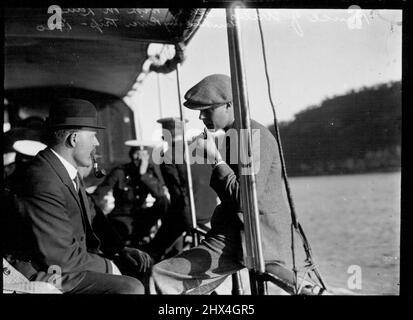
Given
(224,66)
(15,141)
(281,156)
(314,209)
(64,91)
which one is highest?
(64,91)

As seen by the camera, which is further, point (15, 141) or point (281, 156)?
point (15, 141)

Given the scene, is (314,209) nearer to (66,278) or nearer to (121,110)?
(121,110)

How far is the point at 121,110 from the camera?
4246 millimetres

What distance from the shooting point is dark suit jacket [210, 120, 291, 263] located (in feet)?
7.17

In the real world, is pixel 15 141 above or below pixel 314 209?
above

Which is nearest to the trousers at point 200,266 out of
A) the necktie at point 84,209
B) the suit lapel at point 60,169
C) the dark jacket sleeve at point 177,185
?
the necktie at point 84,209

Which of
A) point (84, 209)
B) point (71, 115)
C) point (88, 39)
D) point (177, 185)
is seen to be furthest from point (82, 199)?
point (177, 185)

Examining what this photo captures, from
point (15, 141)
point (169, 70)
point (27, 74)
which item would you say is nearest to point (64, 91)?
point (27, 74)

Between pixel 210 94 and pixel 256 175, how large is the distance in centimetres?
52

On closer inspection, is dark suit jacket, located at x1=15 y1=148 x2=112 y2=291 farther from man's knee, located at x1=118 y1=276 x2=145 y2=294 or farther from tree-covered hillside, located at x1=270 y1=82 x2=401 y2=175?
tree-covered hillside, located at x1=270 y1=82 x2=401 y2=175

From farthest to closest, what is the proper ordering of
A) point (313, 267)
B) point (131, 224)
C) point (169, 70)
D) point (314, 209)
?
point (314, 209), point (131, 224), point (169, 70), point (313, 267)

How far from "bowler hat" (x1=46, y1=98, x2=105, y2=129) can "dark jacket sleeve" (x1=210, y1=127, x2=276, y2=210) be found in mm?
819

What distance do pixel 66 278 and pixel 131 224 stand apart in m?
1.35

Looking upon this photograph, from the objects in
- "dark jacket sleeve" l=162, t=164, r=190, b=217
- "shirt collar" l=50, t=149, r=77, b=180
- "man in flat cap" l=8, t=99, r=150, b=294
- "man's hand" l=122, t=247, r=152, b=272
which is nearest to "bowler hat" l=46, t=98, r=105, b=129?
"man in flat cap" l=8, t=99, r=150, b=294
